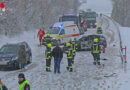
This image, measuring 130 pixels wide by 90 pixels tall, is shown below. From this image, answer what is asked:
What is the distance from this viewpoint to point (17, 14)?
37125 mm

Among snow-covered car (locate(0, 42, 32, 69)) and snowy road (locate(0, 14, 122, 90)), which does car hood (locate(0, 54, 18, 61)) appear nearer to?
snow-covered car (locate(0, 42, 32, 69))

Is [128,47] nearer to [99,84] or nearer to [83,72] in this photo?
[83,72]

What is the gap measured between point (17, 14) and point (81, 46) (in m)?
16.2

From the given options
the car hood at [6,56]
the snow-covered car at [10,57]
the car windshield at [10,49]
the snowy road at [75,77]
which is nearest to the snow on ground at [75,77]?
the snowy road at [75,77]

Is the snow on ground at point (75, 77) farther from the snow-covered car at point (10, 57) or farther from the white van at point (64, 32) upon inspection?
the white van at point (64, 32)

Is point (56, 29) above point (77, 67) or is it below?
Result: above

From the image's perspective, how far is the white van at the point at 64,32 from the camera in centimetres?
2698

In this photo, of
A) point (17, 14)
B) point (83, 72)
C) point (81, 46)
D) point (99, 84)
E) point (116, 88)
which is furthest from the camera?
point (17, 14)

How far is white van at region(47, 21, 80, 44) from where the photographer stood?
88.5 feet

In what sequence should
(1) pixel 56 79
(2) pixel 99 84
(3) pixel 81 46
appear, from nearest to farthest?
(2) pixel 99 84
(1) pixel 56 79
(3) pixel 81 46

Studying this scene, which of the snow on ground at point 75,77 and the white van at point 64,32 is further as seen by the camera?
the white van at point 64,32

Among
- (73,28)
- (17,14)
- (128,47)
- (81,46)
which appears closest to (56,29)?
(73,28)

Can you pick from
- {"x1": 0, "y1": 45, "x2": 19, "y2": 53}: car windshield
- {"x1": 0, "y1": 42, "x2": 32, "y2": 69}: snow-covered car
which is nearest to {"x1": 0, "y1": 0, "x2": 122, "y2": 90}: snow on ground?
{"x1": 0, "y1": 42, "x2": 32, "y2": 69}: snow-covered car

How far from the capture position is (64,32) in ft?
89.8
